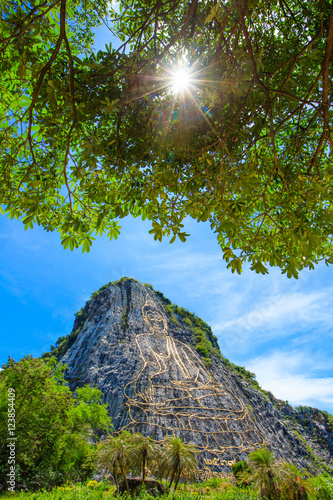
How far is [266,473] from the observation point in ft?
40.3

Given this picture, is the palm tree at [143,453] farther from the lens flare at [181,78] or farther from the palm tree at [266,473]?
the lens flare at [181,78]

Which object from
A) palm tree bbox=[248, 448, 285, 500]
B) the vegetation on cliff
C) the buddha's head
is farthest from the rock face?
palm tree bbox=[248, 448, 285, 500]

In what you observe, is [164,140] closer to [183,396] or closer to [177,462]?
[177,462]

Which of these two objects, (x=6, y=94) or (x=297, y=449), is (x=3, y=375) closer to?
(x=6, y=94)

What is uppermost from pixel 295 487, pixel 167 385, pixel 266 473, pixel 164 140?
pixel 164 140

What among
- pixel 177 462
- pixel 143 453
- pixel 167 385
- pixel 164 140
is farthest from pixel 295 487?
pixel 164 140

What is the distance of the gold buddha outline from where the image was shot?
2014 centimetres

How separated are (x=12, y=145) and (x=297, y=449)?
35.6 metres

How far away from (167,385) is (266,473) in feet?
40.5

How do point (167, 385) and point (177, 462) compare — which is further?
point (167, 385)

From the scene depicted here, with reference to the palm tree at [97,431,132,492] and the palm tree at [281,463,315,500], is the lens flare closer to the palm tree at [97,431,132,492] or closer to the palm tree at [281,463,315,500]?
the palm tree at [281,463,315,500]

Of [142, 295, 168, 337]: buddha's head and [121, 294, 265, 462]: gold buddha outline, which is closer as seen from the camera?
[121, 294, 265, 462]: gold buddha outline

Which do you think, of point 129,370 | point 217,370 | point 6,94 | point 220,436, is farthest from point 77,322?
point 6,94

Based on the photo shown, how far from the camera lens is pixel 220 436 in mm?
20141
